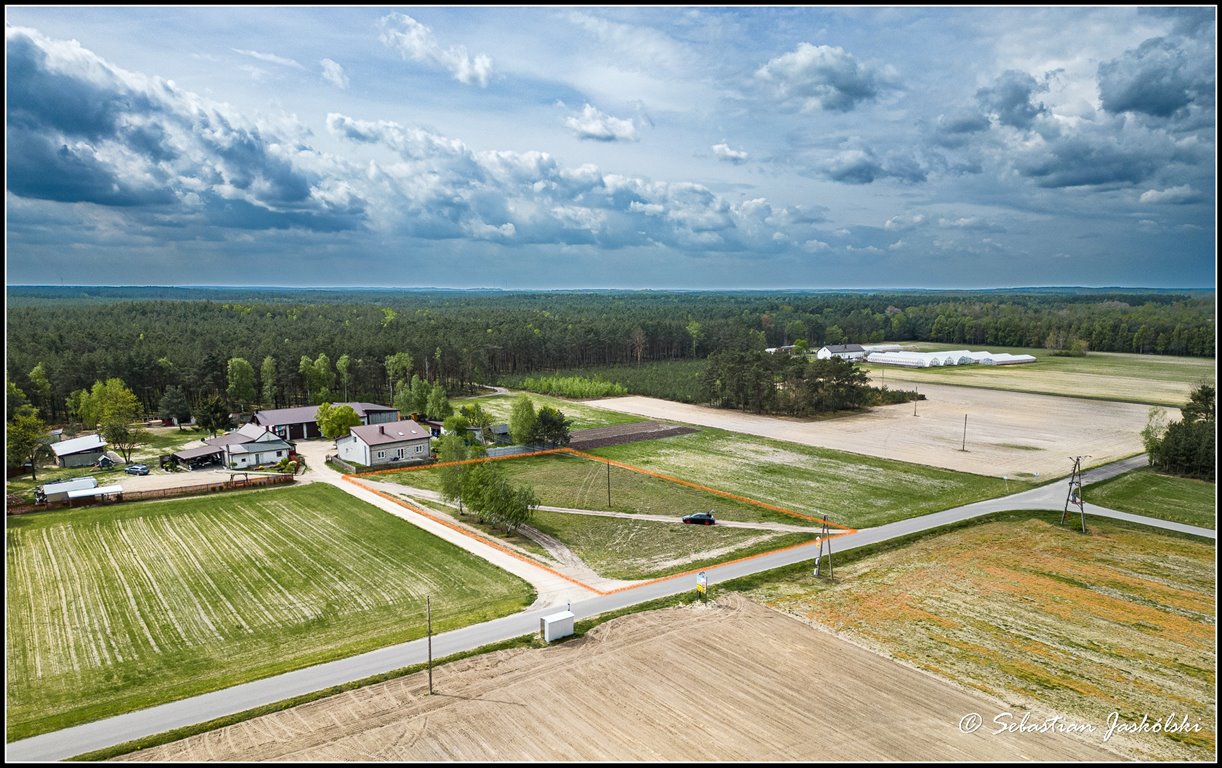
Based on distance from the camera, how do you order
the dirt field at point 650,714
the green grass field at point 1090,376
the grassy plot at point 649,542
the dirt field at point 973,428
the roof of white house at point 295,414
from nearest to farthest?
the dirt field at point 650,714, the grassy plot at point 649,542, the dirt field at point 973,428, the roof of white house at point 295,414, the green grass field at point 1090,376

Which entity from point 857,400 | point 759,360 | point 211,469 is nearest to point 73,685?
point 211,469

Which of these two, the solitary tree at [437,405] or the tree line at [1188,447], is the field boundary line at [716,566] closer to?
the tree line at [1188,447]

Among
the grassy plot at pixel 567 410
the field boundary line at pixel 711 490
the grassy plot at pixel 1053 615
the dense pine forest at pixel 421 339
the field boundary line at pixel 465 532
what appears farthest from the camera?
the dense pine forest at pixel 421 339

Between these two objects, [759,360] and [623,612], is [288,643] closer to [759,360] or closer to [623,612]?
[623,612]

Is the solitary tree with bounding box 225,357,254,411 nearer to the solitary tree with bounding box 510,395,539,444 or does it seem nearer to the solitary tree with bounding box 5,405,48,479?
the solitary tree with bounding box 5,405,48,479

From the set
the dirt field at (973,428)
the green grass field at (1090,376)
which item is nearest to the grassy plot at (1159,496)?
the dirt field at (973,428)

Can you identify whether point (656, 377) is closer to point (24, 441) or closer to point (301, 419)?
point (301, 419)
